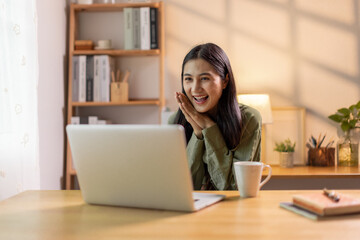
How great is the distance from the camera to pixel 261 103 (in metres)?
3.02

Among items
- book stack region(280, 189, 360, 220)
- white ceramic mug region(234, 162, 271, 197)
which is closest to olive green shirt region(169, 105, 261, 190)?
white ceramic mug region(234, 162, 271, 197)

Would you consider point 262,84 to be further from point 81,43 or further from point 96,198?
point 96,198

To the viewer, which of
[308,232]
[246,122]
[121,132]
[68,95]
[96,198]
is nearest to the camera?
[308,232]

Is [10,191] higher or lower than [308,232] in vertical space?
lower

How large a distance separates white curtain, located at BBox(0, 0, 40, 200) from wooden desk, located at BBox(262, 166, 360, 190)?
4.52 ft

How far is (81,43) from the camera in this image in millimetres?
3227

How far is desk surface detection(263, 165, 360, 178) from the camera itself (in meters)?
2.70

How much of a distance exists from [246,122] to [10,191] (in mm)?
1198

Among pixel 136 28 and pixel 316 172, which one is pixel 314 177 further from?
pixel 136 28

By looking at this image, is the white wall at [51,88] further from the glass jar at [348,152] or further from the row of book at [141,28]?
the glass jar at [348,152]

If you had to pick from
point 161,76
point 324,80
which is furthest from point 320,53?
point 161,76

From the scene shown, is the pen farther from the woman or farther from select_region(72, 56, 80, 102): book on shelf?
select_region(72, 56, 80, 102): book on shelf

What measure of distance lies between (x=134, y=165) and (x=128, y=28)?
2195 mm

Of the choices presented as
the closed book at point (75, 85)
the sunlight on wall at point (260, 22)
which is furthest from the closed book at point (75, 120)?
the sunlight on wall at point (260, 22)
